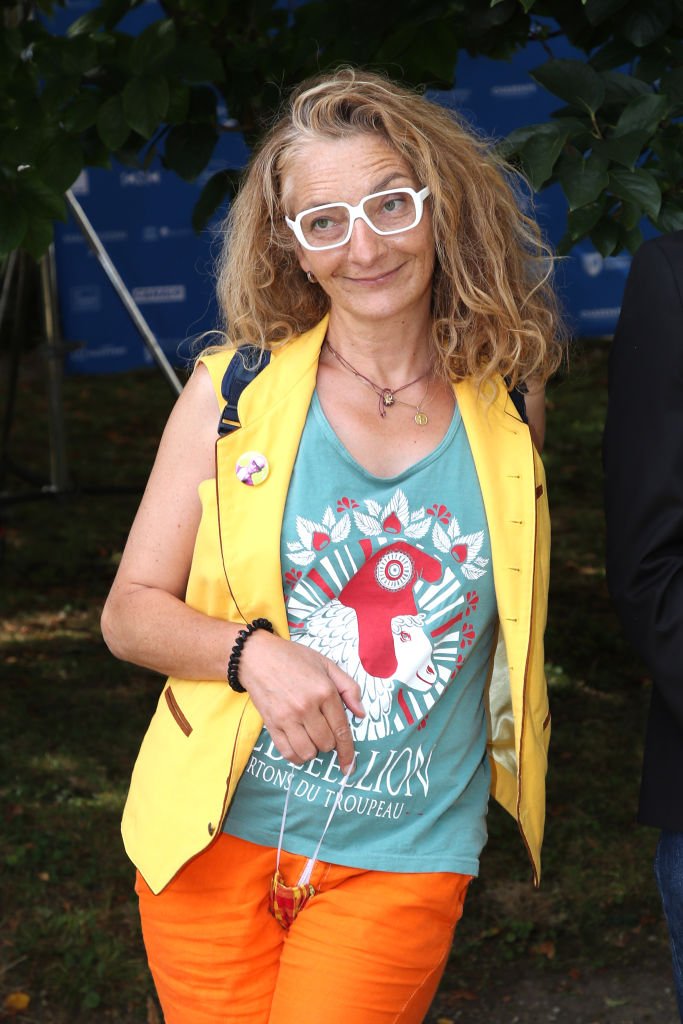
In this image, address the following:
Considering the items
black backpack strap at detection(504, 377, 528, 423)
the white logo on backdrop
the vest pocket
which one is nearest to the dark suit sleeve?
black backpack strap at detection(504, 377, 528, 423)

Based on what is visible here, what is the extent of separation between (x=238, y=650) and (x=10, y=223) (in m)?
1.31

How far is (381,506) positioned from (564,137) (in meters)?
0.82

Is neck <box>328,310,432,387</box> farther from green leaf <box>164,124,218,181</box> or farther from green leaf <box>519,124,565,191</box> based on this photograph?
green leaf <box>164,124,218,181</box>

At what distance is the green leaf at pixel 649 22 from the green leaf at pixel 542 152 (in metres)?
0.28

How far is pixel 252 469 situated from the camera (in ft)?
6.50

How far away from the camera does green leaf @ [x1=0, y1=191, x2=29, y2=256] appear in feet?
9.02

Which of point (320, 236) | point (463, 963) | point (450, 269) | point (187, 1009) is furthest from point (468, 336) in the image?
point (463, 963)

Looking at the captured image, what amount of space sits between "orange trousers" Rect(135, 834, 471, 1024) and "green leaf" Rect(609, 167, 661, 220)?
1214 millimetres

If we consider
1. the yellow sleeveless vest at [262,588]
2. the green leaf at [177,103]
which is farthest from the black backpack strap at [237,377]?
the green leaf at [177,103]

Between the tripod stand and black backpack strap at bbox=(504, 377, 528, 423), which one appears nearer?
black backpack strap at bbox=(504, 377, 528, 423)

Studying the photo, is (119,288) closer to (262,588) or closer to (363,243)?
(363,243)

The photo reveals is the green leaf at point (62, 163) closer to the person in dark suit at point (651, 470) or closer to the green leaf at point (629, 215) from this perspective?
the green leaf at point (629, 215)

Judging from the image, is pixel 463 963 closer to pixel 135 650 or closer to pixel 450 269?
pixel 135 650

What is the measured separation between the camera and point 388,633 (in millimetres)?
1984
